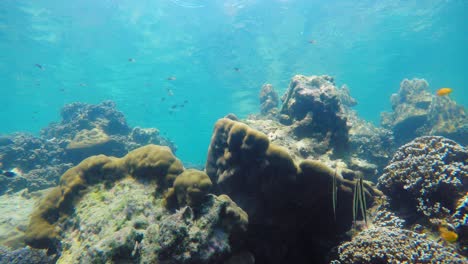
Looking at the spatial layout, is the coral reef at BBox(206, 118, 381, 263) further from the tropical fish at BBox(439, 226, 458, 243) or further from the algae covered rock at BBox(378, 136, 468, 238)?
the tropical fish at BBox(439, 226, 458, 243)

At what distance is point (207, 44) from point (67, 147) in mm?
20807

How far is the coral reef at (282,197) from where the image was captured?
17.4 feet

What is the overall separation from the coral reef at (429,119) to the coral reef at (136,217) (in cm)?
1611

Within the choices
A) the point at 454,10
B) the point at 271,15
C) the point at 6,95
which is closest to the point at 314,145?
the point at 271,15

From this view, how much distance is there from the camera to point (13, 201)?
1105cm

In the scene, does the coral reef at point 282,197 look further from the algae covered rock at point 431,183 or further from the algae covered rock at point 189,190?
the algae covered rock at point 431,183

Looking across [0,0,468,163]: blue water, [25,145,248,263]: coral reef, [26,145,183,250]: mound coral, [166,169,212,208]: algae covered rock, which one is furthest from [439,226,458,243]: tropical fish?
[0,0,468,163]: blue water

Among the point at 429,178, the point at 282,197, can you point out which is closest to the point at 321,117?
the point at 429,178

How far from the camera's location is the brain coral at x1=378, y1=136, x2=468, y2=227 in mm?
5359

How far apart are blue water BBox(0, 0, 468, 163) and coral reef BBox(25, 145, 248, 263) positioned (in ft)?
77.2

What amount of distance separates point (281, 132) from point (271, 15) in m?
22.3

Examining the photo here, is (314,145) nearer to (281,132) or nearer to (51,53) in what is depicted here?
(281,132)

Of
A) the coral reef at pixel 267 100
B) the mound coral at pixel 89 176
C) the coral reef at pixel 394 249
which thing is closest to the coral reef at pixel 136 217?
the mound coral at pixel 89 176

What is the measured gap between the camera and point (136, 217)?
484 centimetres
